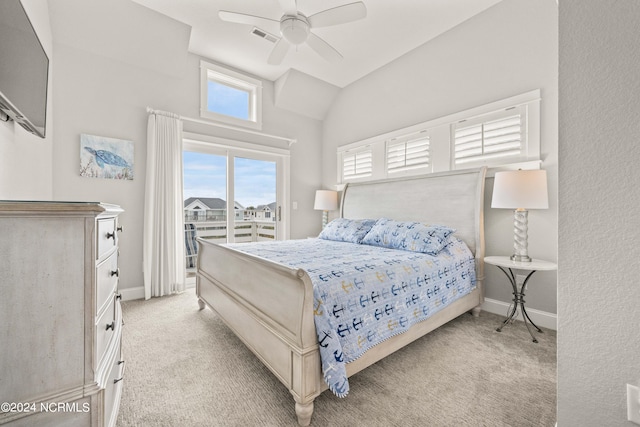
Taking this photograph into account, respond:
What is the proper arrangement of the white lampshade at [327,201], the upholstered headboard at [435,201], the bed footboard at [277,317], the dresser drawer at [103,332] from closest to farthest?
the dresser drawer at [103,332], the bed footboard at [277,317], the upholstered headboard at [435,201], the white lampshade at [327,201]

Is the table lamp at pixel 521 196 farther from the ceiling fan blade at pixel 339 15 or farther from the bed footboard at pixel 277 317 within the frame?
the bed footboard at pixel 277 317

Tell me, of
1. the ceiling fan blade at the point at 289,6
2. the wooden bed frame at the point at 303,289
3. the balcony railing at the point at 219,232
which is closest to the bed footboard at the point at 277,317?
the wooden bed frame at the point at 303,289

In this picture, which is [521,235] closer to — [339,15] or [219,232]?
[339,15]

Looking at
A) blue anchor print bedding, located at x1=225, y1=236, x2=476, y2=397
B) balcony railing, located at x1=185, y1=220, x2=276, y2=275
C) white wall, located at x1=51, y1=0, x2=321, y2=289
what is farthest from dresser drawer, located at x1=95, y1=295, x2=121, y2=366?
balcony railing, located at x1=185, y1=220, x2=276, y2=275

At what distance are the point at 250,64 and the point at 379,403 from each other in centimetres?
439

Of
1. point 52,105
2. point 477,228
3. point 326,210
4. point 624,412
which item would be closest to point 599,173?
point 624,412

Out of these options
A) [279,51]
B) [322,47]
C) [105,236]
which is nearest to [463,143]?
[322,47]

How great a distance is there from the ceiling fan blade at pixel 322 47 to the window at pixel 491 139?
165cm

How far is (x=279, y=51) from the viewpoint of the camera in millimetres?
2785

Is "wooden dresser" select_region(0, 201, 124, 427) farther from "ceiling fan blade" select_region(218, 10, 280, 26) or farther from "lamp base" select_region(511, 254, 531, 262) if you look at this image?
"lamp base" select_region(511, 254, 531, 262)

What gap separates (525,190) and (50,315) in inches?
122

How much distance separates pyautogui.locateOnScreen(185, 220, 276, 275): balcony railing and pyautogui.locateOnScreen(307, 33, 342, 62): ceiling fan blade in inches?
106

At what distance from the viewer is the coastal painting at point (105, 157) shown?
3.02 meters

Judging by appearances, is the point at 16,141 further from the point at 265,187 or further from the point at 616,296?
the point at 616,296
